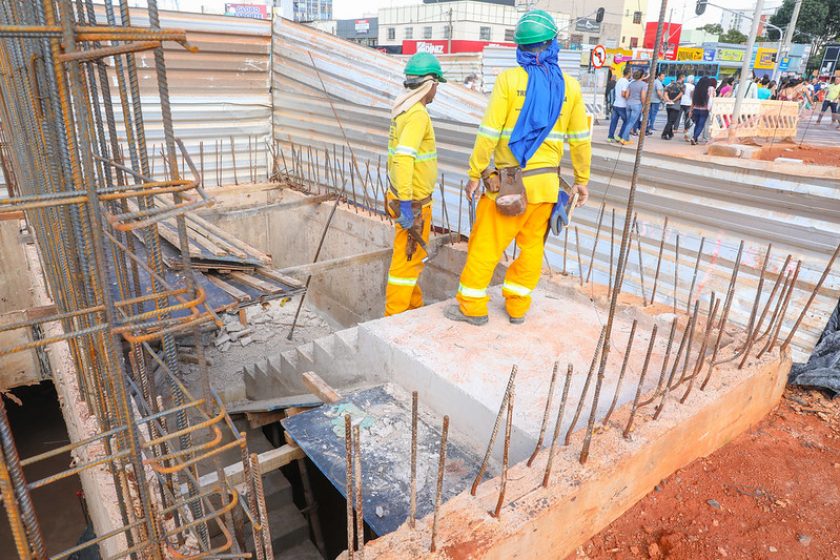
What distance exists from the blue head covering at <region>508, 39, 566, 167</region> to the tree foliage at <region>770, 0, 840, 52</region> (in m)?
38.9

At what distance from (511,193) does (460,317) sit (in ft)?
3.35

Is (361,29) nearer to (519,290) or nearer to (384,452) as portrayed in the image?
(519,290)

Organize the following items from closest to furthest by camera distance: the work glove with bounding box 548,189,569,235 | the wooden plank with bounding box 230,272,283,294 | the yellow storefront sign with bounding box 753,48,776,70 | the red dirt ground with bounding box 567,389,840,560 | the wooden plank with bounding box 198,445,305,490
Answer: the red dirt ground with bounding box 567,389,840,560 → the wooden plank with bounding box 198,445,305,490 → the work glove with bounding box 548,189,569,235 → the wooden plank with bounding box 230,272,283,294 → the yellow storefront sign with bounding box 753,48,776,70

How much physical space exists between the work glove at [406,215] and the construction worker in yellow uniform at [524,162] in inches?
26.5

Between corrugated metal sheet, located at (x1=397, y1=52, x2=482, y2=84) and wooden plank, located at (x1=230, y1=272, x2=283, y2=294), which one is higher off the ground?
corrugated metal sheet, located at (x1=397, y1=52, x2=482, y2=84)

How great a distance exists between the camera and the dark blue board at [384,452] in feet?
9.13

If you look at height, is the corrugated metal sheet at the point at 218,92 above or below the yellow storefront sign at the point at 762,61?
below

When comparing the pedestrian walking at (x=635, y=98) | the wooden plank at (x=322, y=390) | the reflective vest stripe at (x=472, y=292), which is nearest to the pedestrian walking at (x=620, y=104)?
the pedestrian walking at (x=635, y=98)

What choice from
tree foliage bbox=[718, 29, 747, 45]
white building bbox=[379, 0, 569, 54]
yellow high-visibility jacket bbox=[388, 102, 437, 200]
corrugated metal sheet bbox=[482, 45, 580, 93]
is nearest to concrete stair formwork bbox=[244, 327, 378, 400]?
yellow high-visibility jacket bbox=[388, 102, 437, 200]

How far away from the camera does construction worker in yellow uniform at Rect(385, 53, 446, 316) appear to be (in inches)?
160

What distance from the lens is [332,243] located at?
7.48 m

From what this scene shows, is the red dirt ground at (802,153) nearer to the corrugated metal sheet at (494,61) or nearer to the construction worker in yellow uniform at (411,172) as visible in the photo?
the corrugated metal sheet at (494,61)

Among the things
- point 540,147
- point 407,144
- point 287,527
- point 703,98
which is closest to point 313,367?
point 287,527

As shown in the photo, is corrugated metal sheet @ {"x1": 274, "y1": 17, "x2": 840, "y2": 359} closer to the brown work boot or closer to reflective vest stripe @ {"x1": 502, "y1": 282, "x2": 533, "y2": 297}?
reflective vest stripe @ {"x1": 502, "y1": 282, "x2": 533, "y2": 297}
